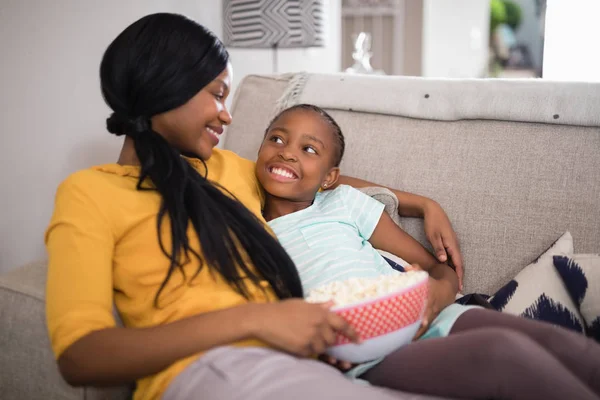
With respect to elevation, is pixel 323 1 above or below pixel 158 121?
above

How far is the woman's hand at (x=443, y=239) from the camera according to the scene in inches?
51.1

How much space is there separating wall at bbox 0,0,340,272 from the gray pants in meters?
1.03

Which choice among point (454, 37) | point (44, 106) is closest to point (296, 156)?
point (44, 106)

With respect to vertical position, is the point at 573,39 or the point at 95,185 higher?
the point at 573,39

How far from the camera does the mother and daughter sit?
81cm

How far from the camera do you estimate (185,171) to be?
1005 mm

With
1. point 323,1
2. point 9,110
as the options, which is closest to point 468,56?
point 323,1

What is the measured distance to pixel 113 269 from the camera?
940 mm

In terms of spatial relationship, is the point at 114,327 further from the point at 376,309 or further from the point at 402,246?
the point at 402,246

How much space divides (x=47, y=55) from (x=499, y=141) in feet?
4.11

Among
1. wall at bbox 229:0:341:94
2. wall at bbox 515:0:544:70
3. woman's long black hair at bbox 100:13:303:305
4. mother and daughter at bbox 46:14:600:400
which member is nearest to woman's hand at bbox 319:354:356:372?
mother and daughter at bbox 46:14:600:400

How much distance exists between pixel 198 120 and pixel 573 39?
307 centimetres

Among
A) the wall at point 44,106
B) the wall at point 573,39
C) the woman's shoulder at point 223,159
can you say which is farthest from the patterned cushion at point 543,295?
the wall at point 573,39

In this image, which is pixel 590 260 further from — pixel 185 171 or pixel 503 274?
pixel 185 171
